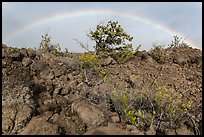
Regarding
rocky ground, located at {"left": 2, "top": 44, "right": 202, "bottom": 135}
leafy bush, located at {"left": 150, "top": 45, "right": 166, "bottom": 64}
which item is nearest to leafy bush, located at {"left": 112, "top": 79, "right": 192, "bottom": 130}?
rocky ground, located at {"left": 2, "top": 44, "right": 202, "bottom": 135}

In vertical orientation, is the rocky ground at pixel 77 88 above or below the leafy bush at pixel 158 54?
below

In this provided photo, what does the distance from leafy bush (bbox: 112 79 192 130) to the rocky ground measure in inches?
7.3

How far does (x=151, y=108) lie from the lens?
22.6 ft

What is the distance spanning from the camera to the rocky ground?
593cm

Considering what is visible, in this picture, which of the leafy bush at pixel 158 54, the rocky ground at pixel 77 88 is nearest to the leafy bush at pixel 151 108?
the rocky ground at pixel 77 88

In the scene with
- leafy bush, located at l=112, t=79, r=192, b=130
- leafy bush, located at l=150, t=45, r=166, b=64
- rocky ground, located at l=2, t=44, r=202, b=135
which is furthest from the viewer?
leafy bush, located at l=150, t=45, r=166, b=64

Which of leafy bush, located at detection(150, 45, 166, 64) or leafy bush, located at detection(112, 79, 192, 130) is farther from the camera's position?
leafy bush, located at detection(150, 45, 166, 64)

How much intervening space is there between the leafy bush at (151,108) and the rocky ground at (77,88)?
185 millimetres

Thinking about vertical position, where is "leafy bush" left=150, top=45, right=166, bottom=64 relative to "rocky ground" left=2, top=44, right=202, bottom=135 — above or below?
above

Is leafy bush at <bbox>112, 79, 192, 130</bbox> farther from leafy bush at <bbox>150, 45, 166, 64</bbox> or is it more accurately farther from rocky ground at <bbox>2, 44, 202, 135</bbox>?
leafy bush at <bbox>150, 45, 166, 64</bbox>

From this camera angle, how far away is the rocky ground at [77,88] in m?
5.93

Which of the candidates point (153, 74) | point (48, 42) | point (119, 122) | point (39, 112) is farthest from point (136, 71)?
point (48, 42)

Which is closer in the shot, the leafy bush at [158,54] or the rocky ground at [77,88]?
the rocky ground at [77,88]

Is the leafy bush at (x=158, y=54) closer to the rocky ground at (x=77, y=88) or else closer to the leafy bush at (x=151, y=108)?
the rocky ground at (x=77, y=88)
